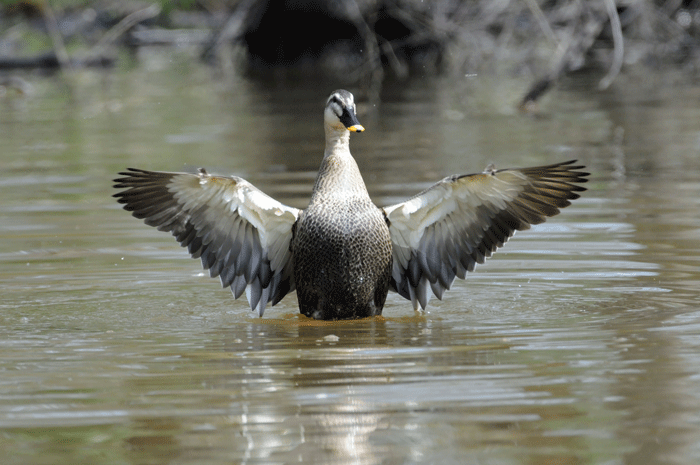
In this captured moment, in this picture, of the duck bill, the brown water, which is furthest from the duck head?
the brown water

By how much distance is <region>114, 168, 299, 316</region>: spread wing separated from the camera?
5.65 metres

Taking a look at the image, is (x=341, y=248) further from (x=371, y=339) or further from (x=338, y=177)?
(x=371, y=339)

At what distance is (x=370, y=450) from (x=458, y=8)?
16004mm

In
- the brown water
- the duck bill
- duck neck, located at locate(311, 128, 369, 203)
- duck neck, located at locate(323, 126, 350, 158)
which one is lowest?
the brown water

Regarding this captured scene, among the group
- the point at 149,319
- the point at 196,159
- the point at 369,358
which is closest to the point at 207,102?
the point at 196,159

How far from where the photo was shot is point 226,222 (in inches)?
231

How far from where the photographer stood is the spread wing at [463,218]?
220 inches

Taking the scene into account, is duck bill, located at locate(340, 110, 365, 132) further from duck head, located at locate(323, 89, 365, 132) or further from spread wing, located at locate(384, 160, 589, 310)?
spread wing, located at locate(384, 160, 589, 310)

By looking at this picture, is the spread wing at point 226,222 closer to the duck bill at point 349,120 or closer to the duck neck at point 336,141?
the duck neck at point 336,141

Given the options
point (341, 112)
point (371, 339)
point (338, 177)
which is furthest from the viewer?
point (341, 112)

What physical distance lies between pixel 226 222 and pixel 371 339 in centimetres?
120

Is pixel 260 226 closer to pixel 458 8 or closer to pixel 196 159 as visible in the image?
pixel 196 159

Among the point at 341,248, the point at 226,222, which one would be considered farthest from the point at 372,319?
the point at 226,222

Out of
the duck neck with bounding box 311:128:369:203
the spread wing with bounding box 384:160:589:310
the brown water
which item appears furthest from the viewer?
the duck neck with bounding box 311:128:369:203
